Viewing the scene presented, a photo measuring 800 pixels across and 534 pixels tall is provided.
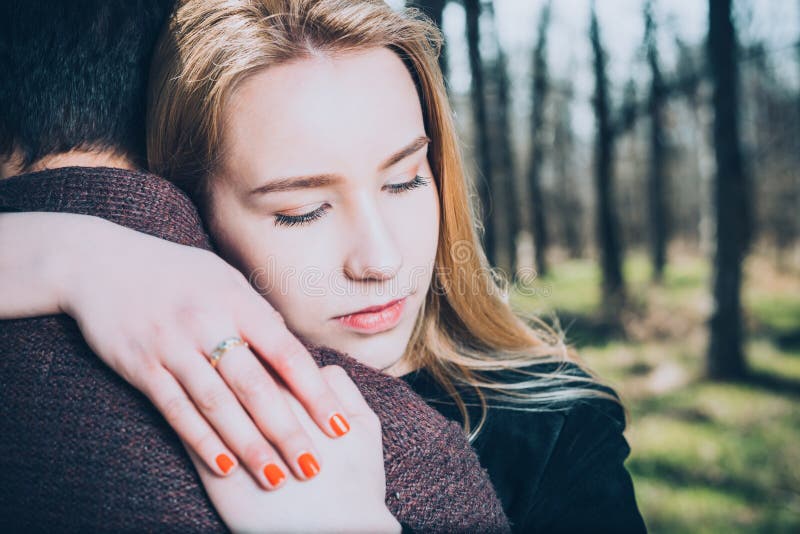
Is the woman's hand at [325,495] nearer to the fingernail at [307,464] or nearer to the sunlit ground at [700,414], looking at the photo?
the fingernail at [307,464]

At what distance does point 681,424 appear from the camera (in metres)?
6.04

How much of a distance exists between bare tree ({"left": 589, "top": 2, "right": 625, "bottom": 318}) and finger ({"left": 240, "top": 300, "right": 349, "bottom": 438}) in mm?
10338

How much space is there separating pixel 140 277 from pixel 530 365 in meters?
1.39

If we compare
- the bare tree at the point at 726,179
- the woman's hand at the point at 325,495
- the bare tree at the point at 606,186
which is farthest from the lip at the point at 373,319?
the bare tree at the point at 606,186

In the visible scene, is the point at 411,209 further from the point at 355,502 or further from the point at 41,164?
the point at 41,164

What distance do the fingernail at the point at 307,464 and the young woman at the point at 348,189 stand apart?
79 millimetres

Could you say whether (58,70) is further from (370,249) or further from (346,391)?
(346,391)

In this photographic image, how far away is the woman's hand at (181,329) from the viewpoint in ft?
3.52

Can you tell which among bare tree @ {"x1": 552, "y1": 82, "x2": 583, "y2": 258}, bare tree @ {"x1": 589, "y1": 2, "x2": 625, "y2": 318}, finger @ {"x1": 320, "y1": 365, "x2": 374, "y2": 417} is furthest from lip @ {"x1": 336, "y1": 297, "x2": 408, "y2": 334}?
bare tree @ {"x1": 552, "y1": 82, "x2": 583, "y2": 258}

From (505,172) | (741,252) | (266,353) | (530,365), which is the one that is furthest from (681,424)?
(505,172)

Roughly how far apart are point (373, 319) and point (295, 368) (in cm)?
44

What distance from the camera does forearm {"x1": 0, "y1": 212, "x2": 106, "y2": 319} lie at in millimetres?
1196

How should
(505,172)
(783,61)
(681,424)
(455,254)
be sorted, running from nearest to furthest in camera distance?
(455,254), (681,424), (505,172), (783,61)

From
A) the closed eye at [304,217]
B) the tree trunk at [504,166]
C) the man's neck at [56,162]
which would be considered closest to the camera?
the closed eye at [304,217]
